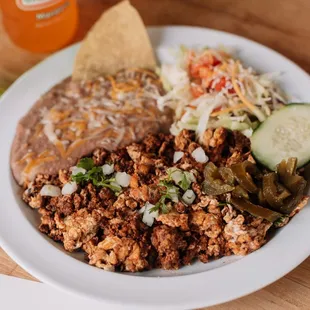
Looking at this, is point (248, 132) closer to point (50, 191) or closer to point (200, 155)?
point (200, 155)

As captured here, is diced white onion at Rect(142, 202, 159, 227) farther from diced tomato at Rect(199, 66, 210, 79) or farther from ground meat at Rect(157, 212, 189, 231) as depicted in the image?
diced tomato at Rect(199, 66, 210, 79)

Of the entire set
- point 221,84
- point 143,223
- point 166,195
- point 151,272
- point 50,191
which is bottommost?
point 50,191

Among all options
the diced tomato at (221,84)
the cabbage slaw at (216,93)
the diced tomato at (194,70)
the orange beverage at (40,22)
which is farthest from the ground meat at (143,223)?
the orange beverage at (40,22)

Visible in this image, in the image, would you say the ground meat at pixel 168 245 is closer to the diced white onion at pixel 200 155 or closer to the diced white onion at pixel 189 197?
the diced white onion at pixel 189 197

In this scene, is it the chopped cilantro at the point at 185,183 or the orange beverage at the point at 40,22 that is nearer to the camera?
the chopped cilantro at the point at 185,183

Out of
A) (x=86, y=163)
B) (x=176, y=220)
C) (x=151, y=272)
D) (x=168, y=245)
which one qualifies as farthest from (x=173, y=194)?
(x=86, y=163)

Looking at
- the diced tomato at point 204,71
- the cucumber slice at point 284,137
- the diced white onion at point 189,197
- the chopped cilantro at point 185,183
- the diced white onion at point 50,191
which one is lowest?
the diced white onion at point 50,191
